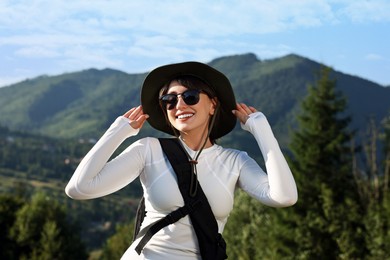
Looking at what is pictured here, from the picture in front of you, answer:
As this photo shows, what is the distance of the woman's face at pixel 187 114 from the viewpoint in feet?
11.8

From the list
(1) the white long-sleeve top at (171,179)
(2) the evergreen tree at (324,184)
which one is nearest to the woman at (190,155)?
(1) the white long-sleeve top at (171,179)

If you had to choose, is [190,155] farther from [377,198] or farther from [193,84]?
[377,198]

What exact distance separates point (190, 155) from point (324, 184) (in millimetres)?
35983

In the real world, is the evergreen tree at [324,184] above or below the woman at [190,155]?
below

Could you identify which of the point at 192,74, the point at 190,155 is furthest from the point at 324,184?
the point at 190,155

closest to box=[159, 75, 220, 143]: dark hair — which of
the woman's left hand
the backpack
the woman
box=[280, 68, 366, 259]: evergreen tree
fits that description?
the woman

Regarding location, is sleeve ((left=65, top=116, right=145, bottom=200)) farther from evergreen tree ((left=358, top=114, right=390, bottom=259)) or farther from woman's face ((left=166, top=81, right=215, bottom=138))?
evergreen tree ((left=358, top=114, right=390, bottom=259))

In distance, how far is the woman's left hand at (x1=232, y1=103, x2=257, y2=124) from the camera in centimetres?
370

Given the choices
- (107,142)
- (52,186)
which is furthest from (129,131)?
(52,186)

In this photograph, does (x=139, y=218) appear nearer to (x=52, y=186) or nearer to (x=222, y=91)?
(x=222, y=91)

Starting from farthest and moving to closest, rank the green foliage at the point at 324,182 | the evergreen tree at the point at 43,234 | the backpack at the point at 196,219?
the evergreen tree at the point at 43,234, the green foliage at the point at 324,182, the backpack at the point at 196,219

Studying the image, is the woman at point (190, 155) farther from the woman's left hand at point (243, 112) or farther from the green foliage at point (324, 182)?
the green foliage at point (324, 182)

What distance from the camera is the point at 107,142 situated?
3410mm

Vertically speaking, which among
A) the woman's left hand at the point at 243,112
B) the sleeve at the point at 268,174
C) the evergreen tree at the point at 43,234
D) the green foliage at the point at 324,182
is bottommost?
the evergreen tree at the point at 43,234
